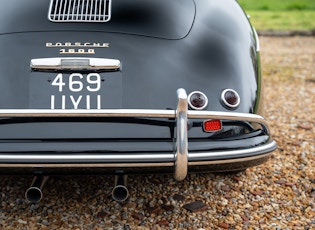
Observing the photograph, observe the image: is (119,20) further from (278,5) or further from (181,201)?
(278,5)

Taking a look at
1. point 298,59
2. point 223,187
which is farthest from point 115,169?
point 298,59

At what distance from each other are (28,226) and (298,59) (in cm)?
632

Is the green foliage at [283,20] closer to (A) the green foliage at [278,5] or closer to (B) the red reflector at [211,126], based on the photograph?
(A) the green foliage at [278,5]

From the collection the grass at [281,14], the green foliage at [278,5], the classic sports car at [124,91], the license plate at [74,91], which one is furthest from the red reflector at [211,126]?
the green foliage at [278,5]

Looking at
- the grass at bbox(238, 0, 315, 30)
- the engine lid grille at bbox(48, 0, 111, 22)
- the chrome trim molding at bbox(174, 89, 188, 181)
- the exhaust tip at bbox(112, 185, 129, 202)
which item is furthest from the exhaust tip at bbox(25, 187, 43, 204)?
the grass at bbox(238, 0, 315, 30)

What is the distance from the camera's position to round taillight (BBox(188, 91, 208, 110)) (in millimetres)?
2520

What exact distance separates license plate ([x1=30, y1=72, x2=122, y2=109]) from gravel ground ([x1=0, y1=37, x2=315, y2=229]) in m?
0.82

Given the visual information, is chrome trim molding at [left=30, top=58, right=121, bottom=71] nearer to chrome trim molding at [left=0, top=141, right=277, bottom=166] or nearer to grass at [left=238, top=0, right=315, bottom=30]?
chrome trim molding at [left=0, top=141, right=277, bottom=166]

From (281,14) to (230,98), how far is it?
39.3 ft

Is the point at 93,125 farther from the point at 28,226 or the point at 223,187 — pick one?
the point at 223,187

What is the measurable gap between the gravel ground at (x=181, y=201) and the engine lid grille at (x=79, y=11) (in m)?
1.09

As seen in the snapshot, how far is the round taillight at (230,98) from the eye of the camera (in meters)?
2.57

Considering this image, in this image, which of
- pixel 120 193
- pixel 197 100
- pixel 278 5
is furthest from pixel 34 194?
pixel 278 5

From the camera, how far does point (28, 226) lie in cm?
283
